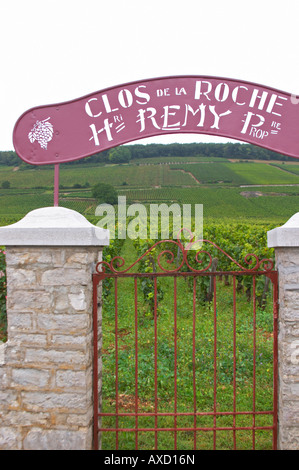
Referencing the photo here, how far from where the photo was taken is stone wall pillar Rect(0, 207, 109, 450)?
10.9 feet

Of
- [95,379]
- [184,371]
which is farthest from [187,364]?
[95,379]

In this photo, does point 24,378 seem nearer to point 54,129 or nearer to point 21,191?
point 54,129

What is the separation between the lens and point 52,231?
331 centimetres

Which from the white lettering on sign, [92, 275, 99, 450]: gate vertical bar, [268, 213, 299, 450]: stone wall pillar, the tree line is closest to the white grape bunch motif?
the white lettering on sign

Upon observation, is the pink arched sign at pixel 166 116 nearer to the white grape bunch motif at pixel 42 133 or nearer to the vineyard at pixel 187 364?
the white grape bunch motif at pixel 42 133

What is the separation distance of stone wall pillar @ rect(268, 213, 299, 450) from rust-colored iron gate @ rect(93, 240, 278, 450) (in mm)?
137

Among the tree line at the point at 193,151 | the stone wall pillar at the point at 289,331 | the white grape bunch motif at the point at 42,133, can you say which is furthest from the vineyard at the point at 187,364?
the tree line at the point at 193,151

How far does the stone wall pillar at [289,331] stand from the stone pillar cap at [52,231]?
1579 mm

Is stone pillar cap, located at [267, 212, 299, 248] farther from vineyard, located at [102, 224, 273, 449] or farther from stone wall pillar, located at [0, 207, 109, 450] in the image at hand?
stone wall pillar, located at [0, 207, 109, 450]

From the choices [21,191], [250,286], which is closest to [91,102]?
[250,286]

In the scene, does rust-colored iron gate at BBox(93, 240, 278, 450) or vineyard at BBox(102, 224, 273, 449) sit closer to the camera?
rust-colored iron gate at BBox(93, 240, 278, 450)

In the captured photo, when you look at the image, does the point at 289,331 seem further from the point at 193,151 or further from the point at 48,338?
the point at 193,151

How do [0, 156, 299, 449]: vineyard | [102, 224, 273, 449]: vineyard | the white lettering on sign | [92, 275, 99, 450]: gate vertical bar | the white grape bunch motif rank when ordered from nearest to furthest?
[92, 275, 99, 450]: gate vertical bar, the white lettering on sign, the white grape bunch motif, [102, 224, 273, 449]: vineyard, [0, 156, 299, 449]: vineyard

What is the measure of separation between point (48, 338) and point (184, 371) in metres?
2.75
